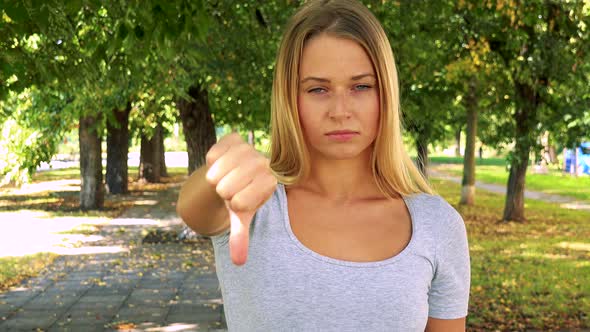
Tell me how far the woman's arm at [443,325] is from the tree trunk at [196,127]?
38.0 feet

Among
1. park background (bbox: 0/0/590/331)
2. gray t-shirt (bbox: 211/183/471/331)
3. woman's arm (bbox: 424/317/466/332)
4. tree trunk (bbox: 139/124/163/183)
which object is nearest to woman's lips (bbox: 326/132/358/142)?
gray t-shirt (bbox: 211/183/471/331)

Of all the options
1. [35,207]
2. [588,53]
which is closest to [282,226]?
[588,53]

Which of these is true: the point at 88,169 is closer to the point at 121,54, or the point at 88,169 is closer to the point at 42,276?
the point at 42,276

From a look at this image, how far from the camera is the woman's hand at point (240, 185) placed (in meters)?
1.14

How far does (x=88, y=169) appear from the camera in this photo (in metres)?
19.0

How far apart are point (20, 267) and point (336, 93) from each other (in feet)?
34.1

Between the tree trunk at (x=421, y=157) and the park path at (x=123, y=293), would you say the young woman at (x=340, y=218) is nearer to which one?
the tree trunk at (x=421, y=157)

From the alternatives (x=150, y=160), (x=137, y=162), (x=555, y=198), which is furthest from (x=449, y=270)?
(x=137, y=162)

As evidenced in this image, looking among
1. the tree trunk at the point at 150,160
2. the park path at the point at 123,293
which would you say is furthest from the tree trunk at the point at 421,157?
the tree trunk at the point at 150,160

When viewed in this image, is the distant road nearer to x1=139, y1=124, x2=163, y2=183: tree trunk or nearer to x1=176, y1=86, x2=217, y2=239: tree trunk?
x1=139, y1=124, x2=163, y2=183: tree trunk

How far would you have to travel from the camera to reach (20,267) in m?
11.2

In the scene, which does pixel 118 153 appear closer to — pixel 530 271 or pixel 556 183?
pixel 530 271

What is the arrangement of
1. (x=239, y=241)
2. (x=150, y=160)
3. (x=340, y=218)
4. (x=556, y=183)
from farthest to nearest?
1. (x=556, y=183)
2. (x=150, y=160)
3. (x=340, y=218)
4. (x=239, y=241)

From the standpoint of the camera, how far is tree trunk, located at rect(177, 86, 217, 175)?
1358cm
